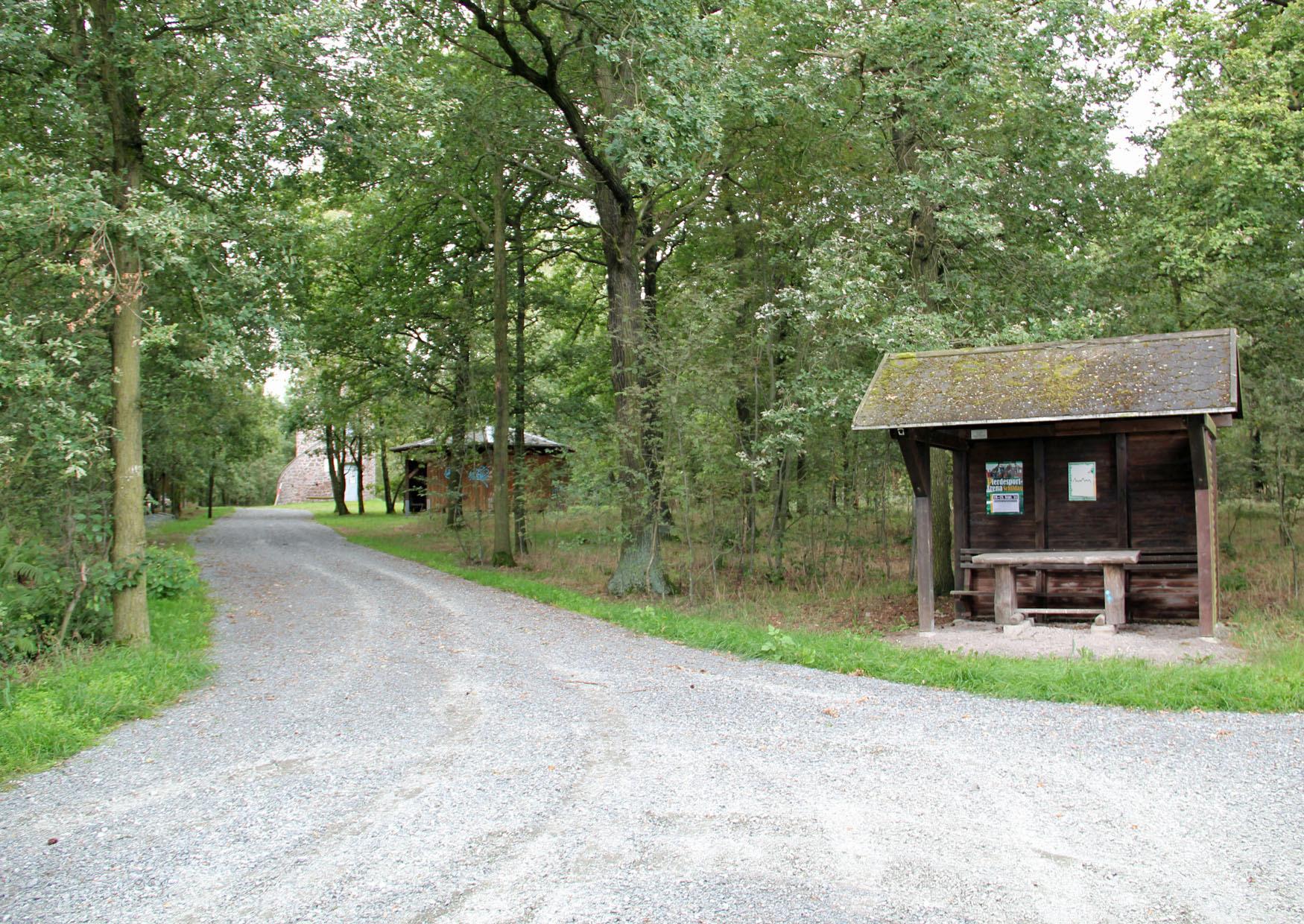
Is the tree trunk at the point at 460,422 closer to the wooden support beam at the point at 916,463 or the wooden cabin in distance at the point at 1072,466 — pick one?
the wooden cabin in distance at the point at 1072,466

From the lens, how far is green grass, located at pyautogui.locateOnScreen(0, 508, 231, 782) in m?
6.48

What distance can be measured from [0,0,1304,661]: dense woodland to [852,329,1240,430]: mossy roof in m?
1.32

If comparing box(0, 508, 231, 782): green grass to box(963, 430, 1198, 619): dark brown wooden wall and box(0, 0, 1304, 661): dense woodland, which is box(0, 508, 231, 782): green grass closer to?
box(0, 0, 1304, 661): dense woodland

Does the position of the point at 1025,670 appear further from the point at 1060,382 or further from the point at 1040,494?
the point at 1040,494

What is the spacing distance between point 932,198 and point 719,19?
13.3ft

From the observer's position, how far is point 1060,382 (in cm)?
1109

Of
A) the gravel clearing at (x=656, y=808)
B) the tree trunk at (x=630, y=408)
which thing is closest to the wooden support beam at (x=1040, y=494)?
the gravel clearing at (x=656, y=808)

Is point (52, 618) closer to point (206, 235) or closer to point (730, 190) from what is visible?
point (206, 235)

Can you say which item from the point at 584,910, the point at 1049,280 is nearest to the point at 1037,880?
the point at 584,910

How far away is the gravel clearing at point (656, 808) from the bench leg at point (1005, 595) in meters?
4.32

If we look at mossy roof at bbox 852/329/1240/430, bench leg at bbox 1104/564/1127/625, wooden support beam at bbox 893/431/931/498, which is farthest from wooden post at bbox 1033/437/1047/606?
wooden support beam at bbox 893/431/931/498

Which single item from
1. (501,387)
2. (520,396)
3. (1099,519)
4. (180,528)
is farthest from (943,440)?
(180,528)

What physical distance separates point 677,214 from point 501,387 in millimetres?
5695

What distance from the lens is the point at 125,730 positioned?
7227mm
